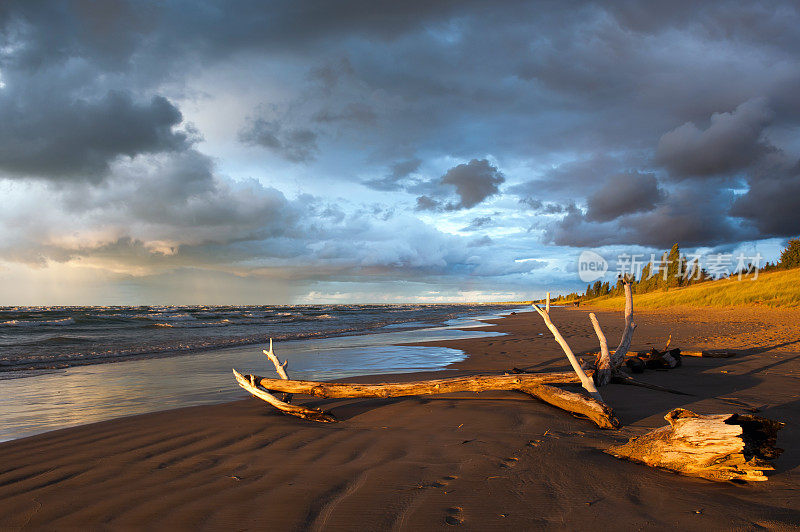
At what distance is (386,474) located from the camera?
427 centimetres

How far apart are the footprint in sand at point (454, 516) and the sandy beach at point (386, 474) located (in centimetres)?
2

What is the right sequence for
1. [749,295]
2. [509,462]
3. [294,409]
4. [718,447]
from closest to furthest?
[718,447], [509,462], [294,409], [749,295]

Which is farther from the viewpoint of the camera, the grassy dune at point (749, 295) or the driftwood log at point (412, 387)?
the grassy dune at point (749, 295)

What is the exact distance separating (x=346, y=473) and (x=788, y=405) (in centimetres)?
741

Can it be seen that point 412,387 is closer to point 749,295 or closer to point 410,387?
point 410,387

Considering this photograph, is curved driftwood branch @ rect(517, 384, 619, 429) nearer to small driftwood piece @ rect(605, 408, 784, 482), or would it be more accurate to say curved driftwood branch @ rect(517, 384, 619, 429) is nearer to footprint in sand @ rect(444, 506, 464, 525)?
small driftwood piece @ rect(605, 408, 784, 482)

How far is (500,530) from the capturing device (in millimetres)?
3207

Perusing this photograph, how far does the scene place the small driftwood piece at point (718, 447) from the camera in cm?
388

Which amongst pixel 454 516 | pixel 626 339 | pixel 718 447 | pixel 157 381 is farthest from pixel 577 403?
pixel 157 381

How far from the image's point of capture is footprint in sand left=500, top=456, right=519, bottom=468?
446cm

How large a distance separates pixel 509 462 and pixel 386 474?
1383 mm

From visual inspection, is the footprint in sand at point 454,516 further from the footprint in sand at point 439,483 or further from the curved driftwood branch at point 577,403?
the curved driftwood branch at point 577,403

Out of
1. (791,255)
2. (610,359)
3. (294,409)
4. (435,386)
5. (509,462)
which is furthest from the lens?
(791,255)

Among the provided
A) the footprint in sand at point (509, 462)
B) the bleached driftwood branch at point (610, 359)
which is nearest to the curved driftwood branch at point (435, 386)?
the bleached driftwood branch at point (610, 359)
